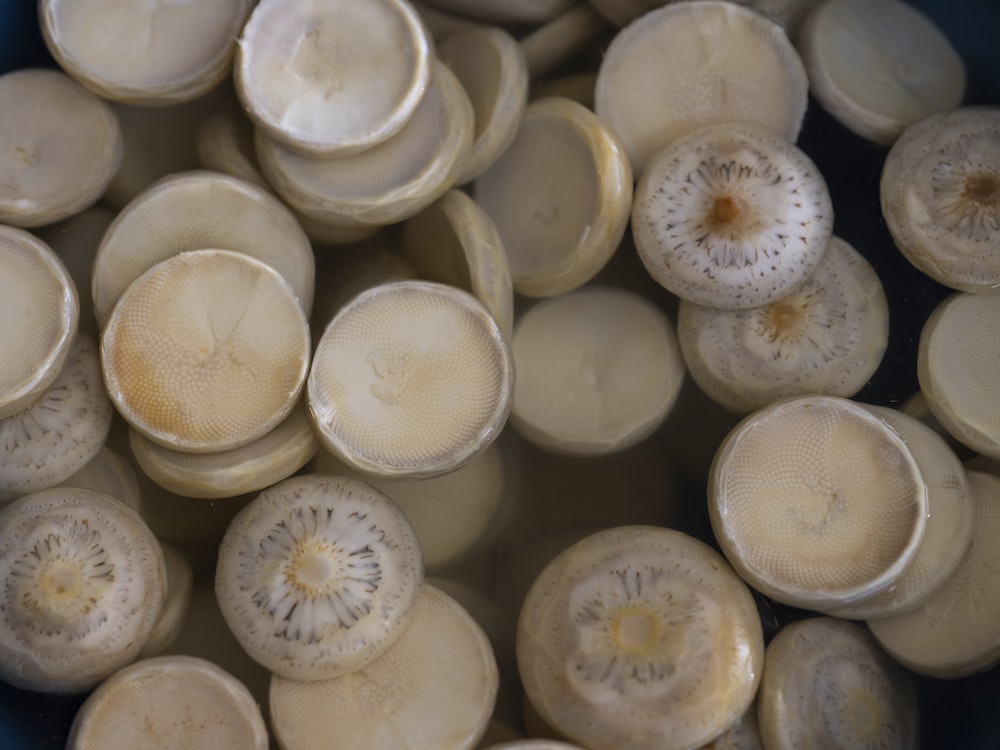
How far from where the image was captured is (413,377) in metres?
1.15

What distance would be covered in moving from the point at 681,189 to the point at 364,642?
73 cm

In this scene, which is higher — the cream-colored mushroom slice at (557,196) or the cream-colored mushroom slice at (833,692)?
the cream-colored mushroom slice at (557,196)

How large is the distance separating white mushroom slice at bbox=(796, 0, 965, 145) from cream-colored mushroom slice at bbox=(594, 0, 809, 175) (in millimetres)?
55

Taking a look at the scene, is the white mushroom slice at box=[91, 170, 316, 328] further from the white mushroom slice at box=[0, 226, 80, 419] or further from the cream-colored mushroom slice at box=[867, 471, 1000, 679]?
the cream-colored mushroom slice at box=[867, 471, 1000, 679]

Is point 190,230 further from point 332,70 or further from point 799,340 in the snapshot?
point 799,340

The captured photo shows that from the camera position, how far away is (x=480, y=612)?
4.13ft

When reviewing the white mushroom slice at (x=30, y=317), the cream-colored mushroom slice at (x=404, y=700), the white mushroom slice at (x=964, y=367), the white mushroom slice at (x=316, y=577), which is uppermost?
the white mushroom slice at (x=30, y=317)

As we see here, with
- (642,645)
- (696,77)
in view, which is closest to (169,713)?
(642,645)

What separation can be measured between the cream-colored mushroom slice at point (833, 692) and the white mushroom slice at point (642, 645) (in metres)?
0.04

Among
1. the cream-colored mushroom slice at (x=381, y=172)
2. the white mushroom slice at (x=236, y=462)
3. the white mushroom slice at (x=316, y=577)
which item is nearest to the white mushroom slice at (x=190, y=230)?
the cream-colored mushroom slice at (x=381, y=172)

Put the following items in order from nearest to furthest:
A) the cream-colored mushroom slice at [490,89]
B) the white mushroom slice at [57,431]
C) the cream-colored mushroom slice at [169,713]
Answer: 1. the cream-colored mushroom slice at [169,713]
2. the white mushroom slice at [57,431]
3. the cream-colored mushroom slice at [490,89]

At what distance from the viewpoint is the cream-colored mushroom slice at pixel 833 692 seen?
1083 millimetres

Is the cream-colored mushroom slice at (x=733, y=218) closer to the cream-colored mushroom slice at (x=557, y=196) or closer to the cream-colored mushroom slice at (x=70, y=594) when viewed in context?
the cream-colored mushroom slice at (x=557, y=196)

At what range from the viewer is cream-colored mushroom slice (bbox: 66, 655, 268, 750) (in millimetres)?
1050
